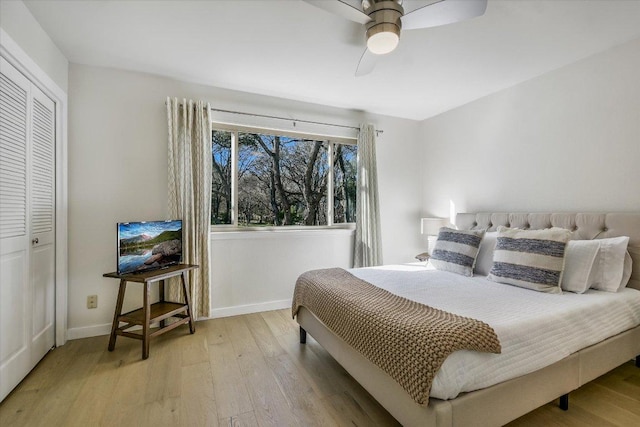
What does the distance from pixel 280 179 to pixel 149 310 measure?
1929 mm

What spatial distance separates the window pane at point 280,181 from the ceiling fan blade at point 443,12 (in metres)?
2.09

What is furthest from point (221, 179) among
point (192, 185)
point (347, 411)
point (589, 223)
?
point (589, 223)

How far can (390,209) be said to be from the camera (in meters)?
4.06

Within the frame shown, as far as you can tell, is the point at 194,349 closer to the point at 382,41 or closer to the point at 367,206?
the point at 367,206

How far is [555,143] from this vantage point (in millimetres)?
2719

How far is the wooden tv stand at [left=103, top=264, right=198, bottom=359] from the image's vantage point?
2293 millimetres

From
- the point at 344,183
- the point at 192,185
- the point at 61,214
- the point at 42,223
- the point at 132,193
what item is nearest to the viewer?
the point at 42,223

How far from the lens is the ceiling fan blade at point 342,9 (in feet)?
5.03

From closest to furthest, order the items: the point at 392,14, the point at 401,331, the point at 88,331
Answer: the point at 401,331 → the point at 392,14 → the point at 88,331

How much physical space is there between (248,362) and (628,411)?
2.37 metres

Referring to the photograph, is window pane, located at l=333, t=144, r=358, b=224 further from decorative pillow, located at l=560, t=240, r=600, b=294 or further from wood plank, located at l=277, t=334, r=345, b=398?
decorative pillow, located at l=560, t=240, r=600, b=294

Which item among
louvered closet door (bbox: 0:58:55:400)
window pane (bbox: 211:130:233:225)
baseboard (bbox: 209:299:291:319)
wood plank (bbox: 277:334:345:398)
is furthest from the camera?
window pane (bbox: 211:130:233:225)

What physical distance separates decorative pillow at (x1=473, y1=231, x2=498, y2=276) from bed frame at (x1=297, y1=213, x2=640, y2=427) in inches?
20.2

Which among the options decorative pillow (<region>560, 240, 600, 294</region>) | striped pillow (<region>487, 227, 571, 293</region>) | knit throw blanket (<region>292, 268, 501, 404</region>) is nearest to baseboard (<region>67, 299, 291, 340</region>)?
knit throw blanket (<region>292, 268, 501, 404</region>)
